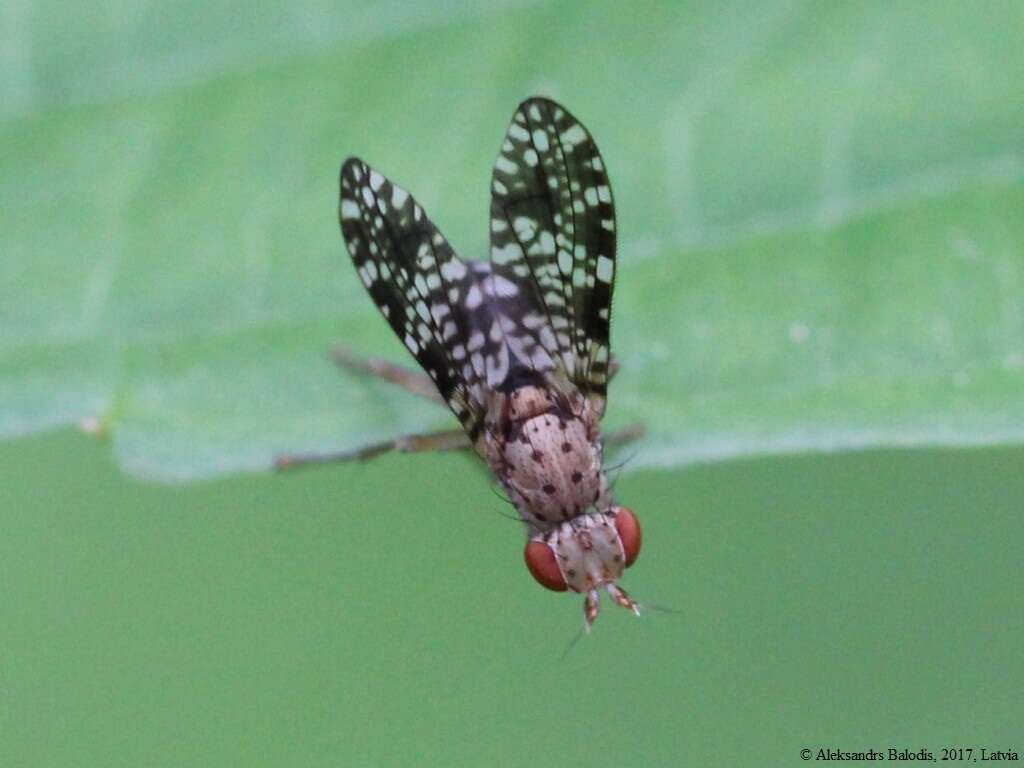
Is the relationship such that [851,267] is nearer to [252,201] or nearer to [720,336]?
[720,336]

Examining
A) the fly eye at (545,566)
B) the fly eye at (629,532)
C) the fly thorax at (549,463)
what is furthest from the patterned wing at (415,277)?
the fly eye at (629,532)

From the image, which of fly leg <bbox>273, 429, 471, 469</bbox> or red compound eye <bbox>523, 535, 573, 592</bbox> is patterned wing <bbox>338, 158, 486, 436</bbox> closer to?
fly leg <bbox>273, 429, 471, 469</bbox>

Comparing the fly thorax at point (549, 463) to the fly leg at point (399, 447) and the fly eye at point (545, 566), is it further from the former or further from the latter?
the fly leg at point (399, 447)

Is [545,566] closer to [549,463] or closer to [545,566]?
[545,566]

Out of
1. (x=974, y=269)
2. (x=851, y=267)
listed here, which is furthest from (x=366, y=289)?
(x=974, y=269)

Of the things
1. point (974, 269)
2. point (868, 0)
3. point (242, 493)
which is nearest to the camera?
point (974, 269)
